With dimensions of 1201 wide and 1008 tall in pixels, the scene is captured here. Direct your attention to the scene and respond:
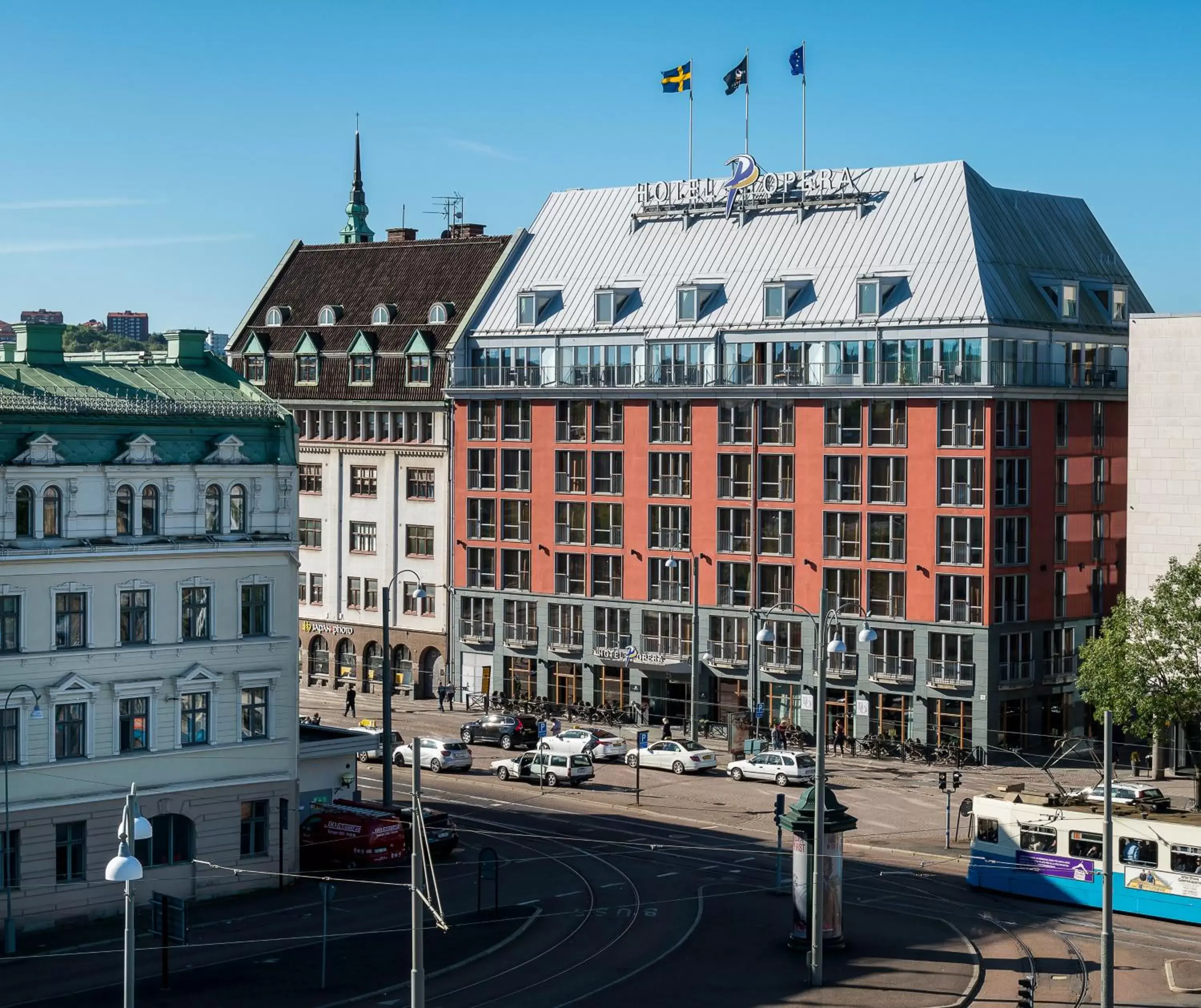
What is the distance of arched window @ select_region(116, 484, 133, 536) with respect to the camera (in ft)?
218

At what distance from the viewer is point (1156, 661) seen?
82875 mm

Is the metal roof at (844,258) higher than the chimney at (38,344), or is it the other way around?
the metal roof at (844,258)

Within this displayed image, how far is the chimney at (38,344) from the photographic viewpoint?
69562 millimetres

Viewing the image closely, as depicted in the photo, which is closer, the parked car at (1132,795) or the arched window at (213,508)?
the parked car at (1132,795)

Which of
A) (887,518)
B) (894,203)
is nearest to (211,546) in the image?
(887,518)

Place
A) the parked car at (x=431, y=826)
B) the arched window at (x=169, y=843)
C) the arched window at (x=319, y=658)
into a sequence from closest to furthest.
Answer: the arched window at (x=169, y=843) → the parked car at (x=431, y=826) → the arched window at (x=319, y=658)

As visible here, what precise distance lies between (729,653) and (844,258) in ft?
69.5

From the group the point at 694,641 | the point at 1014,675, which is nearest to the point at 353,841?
the point at 694,641

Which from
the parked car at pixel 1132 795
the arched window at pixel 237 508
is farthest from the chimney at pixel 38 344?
the parked car at pixel 1132 795

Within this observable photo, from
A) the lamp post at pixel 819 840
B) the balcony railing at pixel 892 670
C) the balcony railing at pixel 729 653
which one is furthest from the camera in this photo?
the balcony railing at pixel 729 653

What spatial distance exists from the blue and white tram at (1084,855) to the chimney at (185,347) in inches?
1244

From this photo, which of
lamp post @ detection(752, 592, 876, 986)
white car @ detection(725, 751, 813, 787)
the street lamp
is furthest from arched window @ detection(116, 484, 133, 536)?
the street lamp

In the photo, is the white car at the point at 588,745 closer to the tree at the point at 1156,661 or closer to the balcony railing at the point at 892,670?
the balcony railing at the point at 892,670

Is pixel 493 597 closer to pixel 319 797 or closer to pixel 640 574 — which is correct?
pixel 640 574
